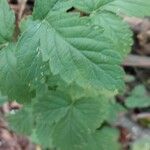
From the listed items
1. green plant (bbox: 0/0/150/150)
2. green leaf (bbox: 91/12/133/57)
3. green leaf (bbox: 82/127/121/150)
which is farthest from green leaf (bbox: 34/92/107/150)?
green leaf (bbox: 91/12/133/57)

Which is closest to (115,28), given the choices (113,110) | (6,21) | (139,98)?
(6,21)

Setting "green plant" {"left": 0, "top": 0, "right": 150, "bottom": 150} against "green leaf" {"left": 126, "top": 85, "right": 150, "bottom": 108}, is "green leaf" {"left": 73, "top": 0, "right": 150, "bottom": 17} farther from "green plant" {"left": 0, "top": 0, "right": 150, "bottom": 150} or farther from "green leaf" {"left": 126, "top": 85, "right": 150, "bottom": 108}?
"green leaf" {"left": 126, "top": 85, "right": 150, "bottom": 108}

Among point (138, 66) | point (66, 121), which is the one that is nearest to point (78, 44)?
point (66, 121)

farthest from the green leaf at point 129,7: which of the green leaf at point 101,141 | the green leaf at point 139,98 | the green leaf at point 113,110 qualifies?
the green leaf at point 139,98

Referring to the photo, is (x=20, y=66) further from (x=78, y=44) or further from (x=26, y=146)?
(x=26, y=146)

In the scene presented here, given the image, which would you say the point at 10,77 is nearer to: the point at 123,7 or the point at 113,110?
the point at 123,7

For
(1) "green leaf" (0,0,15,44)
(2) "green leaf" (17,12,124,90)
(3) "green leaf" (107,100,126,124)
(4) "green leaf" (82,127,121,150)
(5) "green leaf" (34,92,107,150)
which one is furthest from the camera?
(3) "green leaf" (107,100,126,124)

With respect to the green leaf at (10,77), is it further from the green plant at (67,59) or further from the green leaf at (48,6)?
the green leaf at (48,6)
